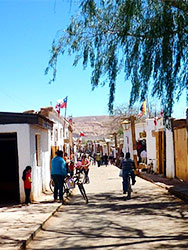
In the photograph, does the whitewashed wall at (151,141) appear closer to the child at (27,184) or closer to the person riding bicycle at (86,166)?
the person riding bicycle at (86,166)

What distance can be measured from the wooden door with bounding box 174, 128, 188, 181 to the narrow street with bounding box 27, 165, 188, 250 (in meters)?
5.29

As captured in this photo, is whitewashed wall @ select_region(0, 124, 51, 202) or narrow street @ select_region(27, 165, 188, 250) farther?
whitewashed wall @ select_region(0, 124, 51, 202)

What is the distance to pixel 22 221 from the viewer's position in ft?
32.6

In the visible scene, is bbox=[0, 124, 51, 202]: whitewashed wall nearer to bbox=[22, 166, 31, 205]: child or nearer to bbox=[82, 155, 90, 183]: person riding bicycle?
bbox=[22, 166, 31, 205]: child

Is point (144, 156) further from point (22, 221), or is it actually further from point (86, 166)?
point (22, 221)

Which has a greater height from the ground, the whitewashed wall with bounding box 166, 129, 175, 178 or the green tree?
the green tree

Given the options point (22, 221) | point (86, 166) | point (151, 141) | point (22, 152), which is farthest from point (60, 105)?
point (22, 221)

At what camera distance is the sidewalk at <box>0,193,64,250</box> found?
300 inches

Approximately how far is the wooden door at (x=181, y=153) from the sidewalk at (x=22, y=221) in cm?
738

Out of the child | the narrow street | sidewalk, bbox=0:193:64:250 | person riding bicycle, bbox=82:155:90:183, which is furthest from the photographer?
person riding bicycle, bbox=82:155:90:183

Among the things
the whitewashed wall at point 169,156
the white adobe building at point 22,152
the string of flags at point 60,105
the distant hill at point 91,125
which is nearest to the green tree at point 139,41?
the white adobe building at point 22,152

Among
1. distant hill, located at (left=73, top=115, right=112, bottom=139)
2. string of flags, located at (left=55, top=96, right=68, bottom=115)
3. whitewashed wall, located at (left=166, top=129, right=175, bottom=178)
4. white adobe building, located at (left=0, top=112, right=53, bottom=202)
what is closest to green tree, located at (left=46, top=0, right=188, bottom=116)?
white adobe building, located at (left=0, top=112, right=53, bottom=202)

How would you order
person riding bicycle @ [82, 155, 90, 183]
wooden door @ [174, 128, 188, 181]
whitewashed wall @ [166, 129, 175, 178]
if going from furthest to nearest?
person riding bicycle @ [82, 155, 90, 183]
whitewashed wall @ [166, 129, 175, 178]
wooden door @ [174, 128, 188, 181]

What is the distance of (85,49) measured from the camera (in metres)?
13.0
